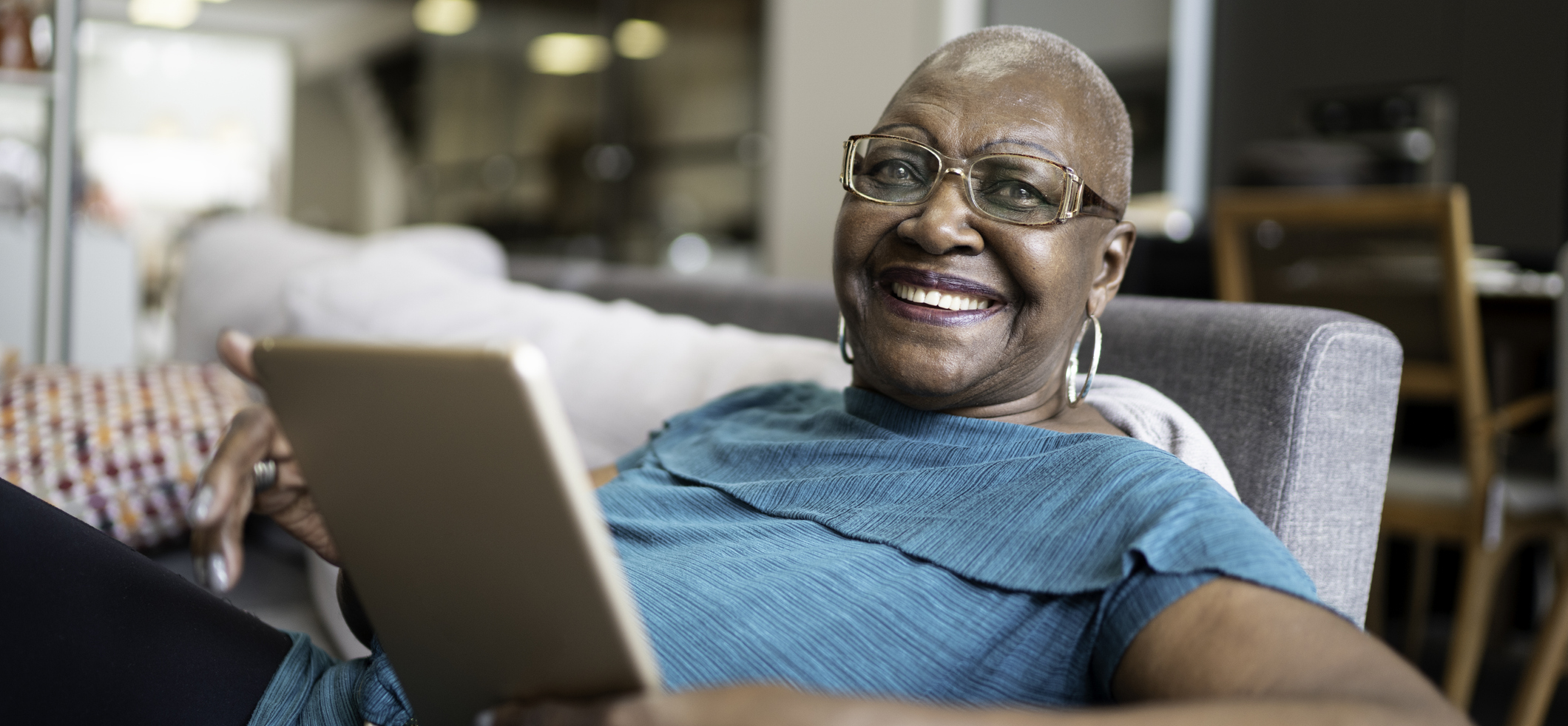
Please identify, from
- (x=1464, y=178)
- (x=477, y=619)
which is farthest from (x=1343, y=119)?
(x=477, y=619)

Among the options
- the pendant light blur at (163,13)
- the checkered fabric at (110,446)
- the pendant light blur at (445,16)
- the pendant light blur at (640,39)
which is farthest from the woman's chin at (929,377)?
the pendant light blur at (163,13)

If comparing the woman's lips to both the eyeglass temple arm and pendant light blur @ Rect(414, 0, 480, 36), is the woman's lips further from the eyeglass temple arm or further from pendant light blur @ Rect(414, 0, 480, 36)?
pendant light blur @ Rect(414, 0, 480, 36)

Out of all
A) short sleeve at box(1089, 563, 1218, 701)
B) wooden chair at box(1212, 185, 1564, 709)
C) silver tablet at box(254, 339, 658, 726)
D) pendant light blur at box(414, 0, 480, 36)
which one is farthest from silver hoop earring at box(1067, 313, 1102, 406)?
pendant light blur at box(414, 0, 480, 36)

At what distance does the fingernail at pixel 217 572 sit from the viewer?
0.68m

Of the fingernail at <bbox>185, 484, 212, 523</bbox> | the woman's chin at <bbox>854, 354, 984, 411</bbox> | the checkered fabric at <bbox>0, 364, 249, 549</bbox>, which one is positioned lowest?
the checkered fabric at <bbox>0, 364, 249, 549</bbox>

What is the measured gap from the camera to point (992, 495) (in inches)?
32.6

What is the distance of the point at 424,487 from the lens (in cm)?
60

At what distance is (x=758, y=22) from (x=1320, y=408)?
395 centimetres

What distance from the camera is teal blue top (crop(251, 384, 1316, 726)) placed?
2.28ft

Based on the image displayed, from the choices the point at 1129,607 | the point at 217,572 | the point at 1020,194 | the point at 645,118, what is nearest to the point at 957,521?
the point at 1129,607

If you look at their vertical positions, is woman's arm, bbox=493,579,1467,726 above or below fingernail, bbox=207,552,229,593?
above

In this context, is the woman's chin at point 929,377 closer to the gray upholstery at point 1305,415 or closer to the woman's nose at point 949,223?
the woman's nose at point 949,223

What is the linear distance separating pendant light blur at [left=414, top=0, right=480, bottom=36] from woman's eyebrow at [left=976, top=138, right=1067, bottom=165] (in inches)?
218

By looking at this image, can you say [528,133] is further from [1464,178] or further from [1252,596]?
[1252,596]
